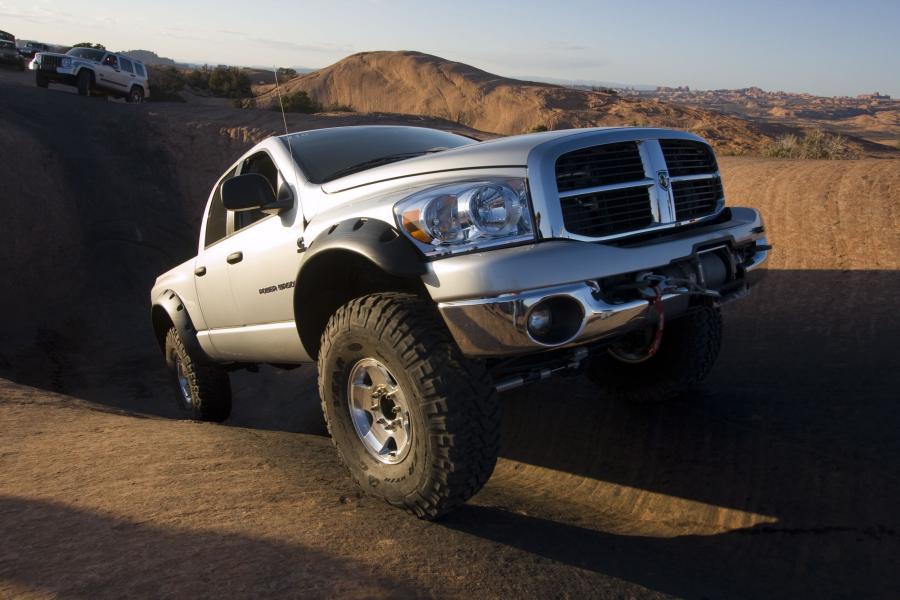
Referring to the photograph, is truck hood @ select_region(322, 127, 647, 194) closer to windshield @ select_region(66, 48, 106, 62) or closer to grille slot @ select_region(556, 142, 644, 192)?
grille slot @ select_region(556, 142, 644, 192)

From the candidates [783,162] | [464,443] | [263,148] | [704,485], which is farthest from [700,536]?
[783,162]

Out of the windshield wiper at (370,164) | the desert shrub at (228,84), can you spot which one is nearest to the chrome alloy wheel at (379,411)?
the windshield wiper at (370,164)

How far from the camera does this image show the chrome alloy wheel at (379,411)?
3.45m

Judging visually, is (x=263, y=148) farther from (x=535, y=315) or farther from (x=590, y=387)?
(x=590, y=387)

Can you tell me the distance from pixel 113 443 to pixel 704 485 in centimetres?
365

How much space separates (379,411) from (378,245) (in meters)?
0.81

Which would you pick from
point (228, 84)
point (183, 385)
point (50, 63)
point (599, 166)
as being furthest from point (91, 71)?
point (599, 166)

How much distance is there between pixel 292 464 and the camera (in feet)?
14.4

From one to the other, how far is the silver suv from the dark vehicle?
537 inches

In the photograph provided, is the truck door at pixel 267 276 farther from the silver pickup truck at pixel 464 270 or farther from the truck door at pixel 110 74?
the truck door at pixel 110 74

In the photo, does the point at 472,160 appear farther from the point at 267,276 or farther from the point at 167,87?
the point at 167,87

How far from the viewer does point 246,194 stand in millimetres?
4199

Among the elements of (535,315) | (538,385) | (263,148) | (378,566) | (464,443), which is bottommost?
(538,385)

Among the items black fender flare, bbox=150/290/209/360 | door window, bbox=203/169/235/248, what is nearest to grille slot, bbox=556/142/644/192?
door window, bbox=203/169/235/248
